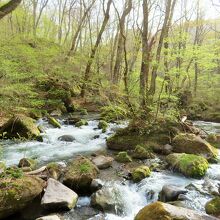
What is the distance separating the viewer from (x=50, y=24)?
109ft

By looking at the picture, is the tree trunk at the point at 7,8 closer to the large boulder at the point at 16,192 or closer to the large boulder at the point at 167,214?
the large boulder at the point at 16,192

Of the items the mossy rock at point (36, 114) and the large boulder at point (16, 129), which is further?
the mossy rock at point (36, 114)

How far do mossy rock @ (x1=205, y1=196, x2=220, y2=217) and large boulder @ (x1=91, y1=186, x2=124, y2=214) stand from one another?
1.65 m

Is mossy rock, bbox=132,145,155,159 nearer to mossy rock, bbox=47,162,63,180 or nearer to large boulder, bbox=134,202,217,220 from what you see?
mossy rock, bbox=47,162,63,180

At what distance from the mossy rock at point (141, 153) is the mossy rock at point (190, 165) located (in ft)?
3.21

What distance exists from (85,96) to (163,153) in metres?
11.8

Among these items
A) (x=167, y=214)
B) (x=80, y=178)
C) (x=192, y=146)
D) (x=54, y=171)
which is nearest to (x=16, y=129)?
(x=54, y=171)

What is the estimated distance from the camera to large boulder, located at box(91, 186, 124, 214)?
19.0 ft

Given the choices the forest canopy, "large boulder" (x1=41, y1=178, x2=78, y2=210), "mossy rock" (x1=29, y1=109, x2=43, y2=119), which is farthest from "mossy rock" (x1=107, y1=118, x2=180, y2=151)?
"mossy rock" (x1=29, y1=109, x2=43, y2=119)

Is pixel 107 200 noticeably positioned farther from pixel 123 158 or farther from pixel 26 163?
pixel 123 158

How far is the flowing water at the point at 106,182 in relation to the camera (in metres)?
6.01

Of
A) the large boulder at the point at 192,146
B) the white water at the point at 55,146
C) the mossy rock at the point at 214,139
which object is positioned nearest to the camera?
the white water at the point at 55,146

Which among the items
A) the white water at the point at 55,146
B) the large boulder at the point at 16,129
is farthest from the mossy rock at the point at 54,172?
the large boulder at the point at 16,129

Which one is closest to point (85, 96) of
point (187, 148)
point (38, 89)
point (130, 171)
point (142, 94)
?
point (38, 89)
